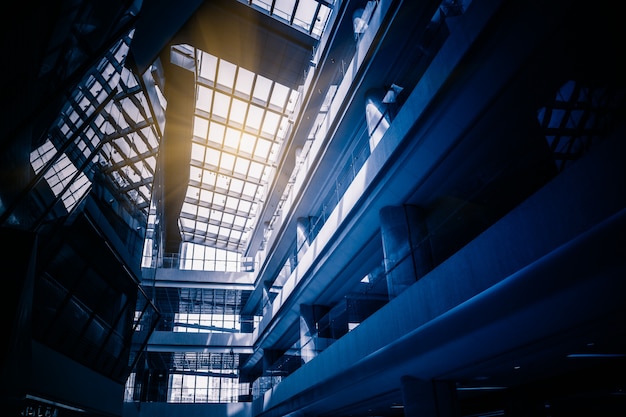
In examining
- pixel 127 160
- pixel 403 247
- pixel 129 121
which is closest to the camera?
pixel 403 247

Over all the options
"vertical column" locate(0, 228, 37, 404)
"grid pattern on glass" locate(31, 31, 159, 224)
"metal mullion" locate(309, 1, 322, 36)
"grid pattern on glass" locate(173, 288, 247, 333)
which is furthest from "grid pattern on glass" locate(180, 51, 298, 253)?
"vertical column" locate(0, 228, 37, 404)

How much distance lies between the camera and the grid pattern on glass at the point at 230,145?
26.2 metres

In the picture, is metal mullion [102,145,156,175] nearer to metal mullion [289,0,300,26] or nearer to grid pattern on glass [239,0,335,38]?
grid pattern on glass [239,0,335,38]

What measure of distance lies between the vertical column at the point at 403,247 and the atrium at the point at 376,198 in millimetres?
69

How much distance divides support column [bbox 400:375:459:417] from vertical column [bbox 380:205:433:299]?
262 cm

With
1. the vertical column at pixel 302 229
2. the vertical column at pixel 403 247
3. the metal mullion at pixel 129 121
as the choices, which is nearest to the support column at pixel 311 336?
the vertical column at pixel 302 229

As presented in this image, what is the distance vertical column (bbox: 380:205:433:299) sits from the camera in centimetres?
1029

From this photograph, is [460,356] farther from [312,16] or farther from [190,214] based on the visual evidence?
[190,214]

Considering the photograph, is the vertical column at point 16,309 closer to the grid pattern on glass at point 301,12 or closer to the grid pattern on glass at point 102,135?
the grid pattern on glass at point 102,135

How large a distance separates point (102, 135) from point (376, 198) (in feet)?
24.8

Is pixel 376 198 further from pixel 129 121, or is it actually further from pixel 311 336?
pixel 129 121

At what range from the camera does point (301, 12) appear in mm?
20922

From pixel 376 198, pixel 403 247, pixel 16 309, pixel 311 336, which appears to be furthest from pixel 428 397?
pixel 16 309

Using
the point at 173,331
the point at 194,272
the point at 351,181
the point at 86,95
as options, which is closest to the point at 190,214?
the point at 194,272
